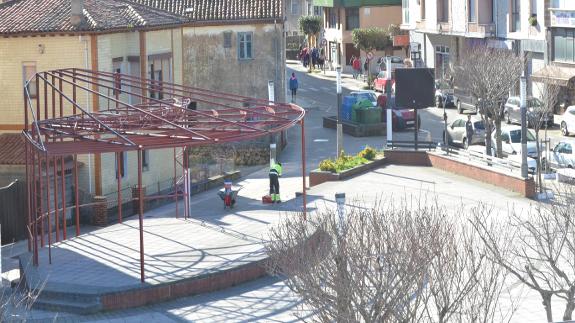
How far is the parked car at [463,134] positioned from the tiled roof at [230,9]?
9448 millimetres

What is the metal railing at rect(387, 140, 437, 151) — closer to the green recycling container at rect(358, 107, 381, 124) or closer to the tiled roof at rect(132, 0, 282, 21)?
the green recycling container at rect(358, 107, 381, 124)

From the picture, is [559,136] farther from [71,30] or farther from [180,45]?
[71,30]

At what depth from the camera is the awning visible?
4950cm

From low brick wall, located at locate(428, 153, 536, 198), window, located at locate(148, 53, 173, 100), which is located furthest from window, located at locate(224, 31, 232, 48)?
low brick wall, located at locate(428, 153, 536, 198)

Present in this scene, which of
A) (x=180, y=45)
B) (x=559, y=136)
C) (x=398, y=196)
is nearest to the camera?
(x=398, y=196)

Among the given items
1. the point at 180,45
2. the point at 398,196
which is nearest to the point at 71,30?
the point at 180,45

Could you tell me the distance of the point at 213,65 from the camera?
50219mm

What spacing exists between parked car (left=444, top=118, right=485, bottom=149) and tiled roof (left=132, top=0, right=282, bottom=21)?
945 cm

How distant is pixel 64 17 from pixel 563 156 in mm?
14969

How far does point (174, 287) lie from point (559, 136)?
25273 millimetres

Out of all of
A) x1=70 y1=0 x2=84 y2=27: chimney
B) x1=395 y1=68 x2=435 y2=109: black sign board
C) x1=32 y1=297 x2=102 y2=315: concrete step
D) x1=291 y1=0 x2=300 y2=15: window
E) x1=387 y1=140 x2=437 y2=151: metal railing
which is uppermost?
x1=291 y1=0 x2=300 y2=15: window

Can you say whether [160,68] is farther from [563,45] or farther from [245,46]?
[563,45]

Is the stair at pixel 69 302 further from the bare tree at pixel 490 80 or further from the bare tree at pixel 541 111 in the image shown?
the bare tree at pixel 490 80

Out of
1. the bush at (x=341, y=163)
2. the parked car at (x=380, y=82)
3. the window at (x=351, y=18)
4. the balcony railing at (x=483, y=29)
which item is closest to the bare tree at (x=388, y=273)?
the bush at (x=341, y=163)
